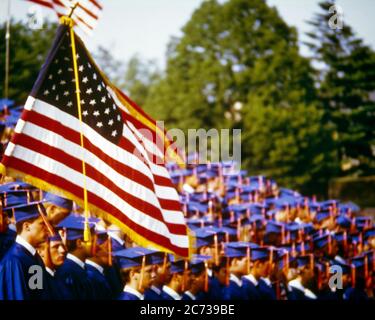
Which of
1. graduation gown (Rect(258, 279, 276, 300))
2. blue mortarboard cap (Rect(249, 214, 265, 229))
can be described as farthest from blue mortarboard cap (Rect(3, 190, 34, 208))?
blue mortarboard cap (Rect(249, 214, 265, 229))

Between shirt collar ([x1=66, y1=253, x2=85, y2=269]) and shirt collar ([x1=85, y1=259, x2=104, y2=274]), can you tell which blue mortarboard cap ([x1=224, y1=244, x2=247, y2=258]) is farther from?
shirt collar ([x1=66, y1=253, x2=85, y2=269])

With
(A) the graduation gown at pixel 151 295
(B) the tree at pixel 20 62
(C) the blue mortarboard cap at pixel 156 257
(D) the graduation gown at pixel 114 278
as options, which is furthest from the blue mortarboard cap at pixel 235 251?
(B) the tree at pixel 20 62

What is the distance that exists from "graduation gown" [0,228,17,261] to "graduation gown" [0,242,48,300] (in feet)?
0.54

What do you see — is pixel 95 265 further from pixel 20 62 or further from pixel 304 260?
pixel 20 62

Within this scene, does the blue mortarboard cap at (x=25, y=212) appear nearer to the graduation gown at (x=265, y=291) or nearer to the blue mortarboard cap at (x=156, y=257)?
the blue mortarboard cap at (x=156, y=257)

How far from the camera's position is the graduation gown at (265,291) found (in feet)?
18.5

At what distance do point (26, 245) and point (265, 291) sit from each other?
9.99 feet

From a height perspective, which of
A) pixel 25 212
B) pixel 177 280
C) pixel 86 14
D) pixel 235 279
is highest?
pixel 86 14

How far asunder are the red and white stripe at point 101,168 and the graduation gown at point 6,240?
92cm

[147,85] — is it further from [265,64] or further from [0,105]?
[0,105]

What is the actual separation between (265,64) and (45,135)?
48.7ft

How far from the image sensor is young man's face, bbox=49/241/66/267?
13.7 feet

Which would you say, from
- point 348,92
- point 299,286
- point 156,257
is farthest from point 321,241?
point 348,92

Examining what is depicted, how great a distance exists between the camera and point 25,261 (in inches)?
151
